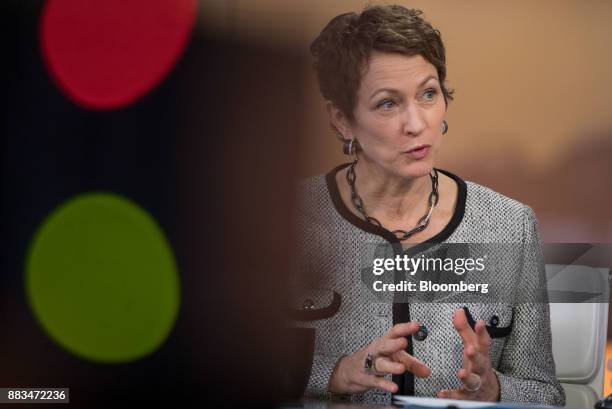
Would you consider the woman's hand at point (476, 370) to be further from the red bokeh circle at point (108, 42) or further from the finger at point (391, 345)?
the red bokeh circle at point (108, 42)

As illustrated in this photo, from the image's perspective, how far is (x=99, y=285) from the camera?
7.91ft

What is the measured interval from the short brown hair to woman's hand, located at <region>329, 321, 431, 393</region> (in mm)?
585

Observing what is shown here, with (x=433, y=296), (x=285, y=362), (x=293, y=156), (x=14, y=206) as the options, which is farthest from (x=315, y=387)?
(x=14, y=206)

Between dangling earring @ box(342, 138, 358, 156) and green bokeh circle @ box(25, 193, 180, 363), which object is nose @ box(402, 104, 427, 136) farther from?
green bokeh circle @ box(25, 193, 180, 363)

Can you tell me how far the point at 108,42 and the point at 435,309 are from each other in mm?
1235

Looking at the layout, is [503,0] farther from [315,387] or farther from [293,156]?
[315,387]

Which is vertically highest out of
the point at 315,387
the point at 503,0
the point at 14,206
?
the point at 503,0

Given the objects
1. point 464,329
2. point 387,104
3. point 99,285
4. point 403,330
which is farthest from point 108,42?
point 464,329

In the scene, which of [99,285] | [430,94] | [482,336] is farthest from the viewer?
[99,285]

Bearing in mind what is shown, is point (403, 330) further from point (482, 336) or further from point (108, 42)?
point (108, 42)

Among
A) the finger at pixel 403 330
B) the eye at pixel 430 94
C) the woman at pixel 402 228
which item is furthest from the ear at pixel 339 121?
the finger at pixel 403 330

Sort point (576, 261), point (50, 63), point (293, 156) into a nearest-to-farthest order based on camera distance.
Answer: point (576, 261), point (293, 156), point (50, 63)

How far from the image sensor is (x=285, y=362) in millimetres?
2225

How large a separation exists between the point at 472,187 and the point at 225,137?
72 centimetres
